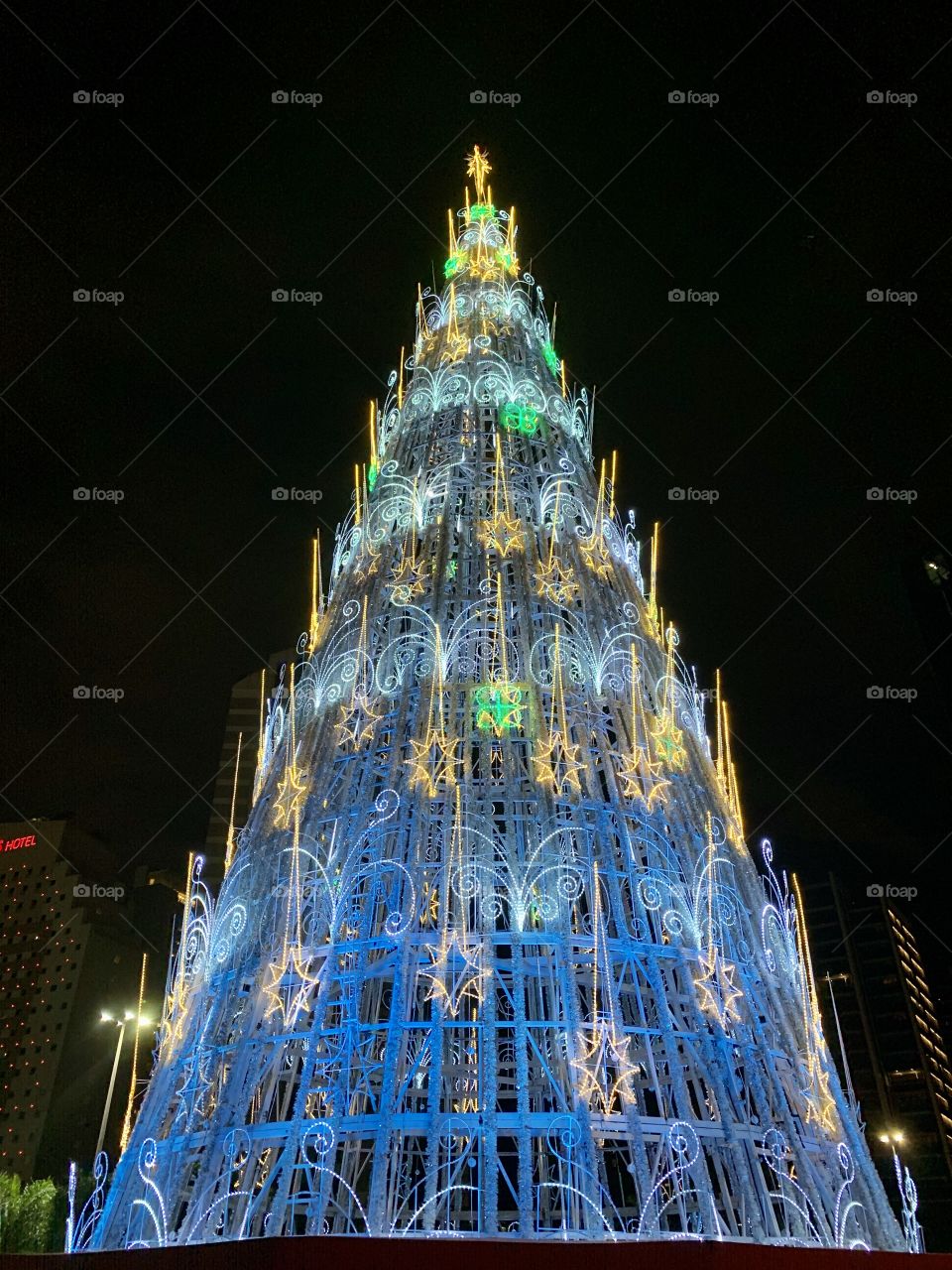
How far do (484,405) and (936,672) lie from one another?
49.7 m

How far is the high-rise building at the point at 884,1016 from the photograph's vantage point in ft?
246

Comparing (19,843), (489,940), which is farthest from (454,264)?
(19,843)

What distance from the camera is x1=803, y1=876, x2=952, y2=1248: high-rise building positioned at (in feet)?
246

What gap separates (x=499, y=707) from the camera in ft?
46.4

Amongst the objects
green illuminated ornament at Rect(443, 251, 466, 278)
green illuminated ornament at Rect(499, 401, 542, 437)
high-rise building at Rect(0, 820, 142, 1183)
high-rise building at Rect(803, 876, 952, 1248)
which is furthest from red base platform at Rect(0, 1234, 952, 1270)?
high-rise building at Rect(803, 876, 952, 1248)

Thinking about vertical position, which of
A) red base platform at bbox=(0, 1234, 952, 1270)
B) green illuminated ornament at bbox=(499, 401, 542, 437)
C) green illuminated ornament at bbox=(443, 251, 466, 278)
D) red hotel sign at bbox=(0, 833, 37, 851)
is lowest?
red base platform at bbox=(0, 1234, 952, 1270)

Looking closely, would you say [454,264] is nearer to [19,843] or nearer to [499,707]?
[499,707]

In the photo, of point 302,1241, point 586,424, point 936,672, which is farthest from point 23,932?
point 302,1241

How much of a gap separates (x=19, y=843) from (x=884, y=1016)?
78.4m

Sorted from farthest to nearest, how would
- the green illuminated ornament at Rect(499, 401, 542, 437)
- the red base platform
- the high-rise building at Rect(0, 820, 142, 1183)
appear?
the high-rise building at Rect(0, 820, 142, 1183), the green illuminated ornament at Rect(499, 401, 542, 437), the red base platform

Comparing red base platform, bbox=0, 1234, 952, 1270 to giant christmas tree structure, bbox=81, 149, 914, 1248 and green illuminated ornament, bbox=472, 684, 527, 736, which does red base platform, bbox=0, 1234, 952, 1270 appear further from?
green illuminated ornament, bbox=472, 684, 527, 736

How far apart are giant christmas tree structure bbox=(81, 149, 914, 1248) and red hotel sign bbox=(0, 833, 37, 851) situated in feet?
259

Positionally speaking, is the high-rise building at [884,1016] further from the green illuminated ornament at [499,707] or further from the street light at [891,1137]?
the green illuminated ornament at [499,707]

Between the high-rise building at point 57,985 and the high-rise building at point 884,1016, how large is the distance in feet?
182
